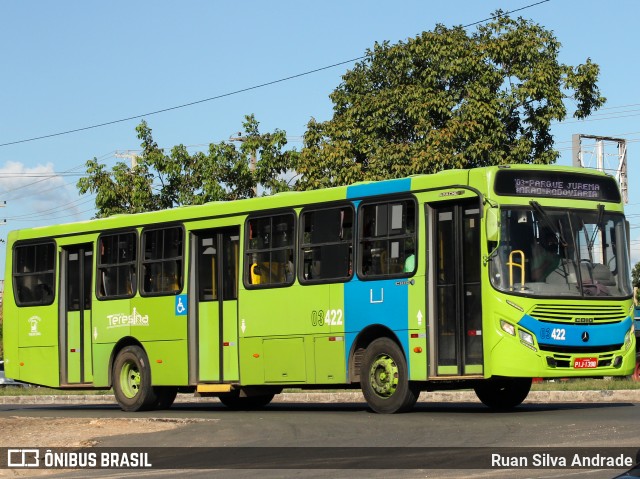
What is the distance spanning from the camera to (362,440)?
1514cm

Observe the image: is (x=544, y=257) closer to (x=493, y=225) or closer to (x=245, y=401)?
(x=493, y=225)

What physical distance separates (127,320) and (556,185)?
811 centimetres

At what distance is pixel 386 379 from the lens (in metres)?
19.1

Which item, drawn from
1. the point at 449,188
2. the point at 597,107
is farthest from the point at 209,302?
the point at 597,107

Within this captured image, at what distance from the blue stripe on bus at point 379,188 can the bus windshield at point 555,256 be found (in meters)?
1.69

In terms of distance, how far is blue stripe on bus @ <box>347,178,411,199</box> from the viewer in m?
19.0

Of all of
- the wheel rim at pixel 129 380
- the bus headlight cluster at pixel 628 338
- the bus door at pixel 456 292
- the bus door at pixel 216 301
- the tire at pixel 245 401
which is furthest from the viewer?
the tire at pixel 245 401

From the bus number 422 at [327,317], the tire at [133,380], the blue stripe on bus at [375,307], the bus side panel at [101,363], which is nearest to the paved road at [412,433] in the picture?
the blue stripe on bus at [375,307]

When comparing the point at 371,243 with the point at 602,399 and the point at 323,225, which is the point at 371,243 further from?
the point at 602,399

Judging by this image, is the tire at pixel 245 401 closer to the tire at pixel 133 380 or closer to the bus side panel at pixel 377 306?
the tire at pixel 133 380

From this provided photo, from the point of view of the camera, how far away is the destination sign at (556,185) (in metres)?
18.0

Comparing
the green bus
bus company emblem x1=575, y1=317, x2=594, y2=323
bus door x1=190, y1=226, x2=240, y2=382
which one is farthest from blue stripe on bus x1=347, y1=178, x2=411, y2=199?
bus company emblem x1=575, y1=317, x2=594, y2=323

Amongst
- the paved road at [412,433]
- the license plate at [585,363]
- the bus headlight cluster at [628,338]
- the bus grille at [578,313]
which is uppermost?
the bus grille at [578,313]

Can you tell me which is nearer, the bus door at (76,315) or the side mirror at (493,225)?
the side mirror at (493,225)
